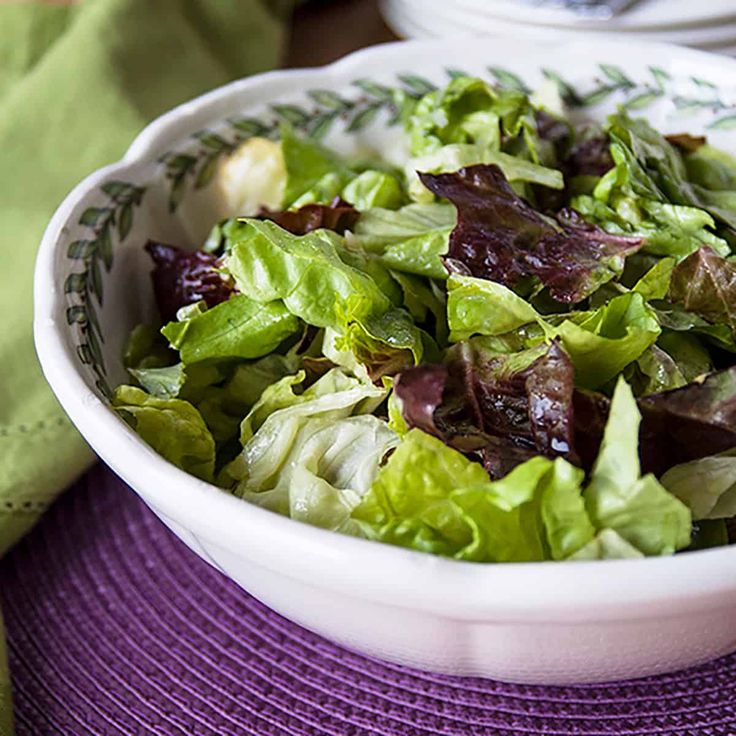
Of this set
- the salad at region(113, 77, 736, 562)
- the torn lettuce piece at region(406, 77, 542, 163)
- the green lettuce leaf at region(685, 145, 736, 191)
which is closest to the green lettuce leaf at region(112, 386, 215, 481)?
the salad at region(113, 77, 736, 562)

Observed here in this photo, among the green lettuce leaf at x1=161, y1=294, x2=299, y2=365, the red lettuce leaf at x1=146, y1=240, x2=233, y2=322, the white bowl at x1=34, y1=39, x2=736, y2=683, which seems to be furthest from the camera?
the red lettuce leaf at x1=146, y1=240, x2=233, y2=322

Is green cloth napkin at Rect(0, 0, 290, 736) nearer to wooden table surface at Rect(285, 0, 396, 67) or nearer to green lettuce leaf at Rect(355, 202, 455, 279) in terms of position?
wooden table surface at Rect(285, 0, 396, 67)

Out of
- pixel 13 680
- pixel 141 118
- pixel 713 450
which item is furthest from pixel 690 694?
pixel 141 118

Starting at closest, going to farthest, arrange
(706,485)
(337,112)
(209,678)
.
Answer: (706,485), (209,678), (337,112)

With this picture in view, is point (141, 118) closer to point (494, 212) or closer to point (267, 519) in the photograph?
point (494, 212)

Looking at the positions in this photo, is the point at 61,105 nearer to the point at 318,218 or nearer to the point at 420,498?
the point at 318,218

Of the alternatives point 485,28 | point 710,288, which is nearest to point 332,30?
point 485,28
